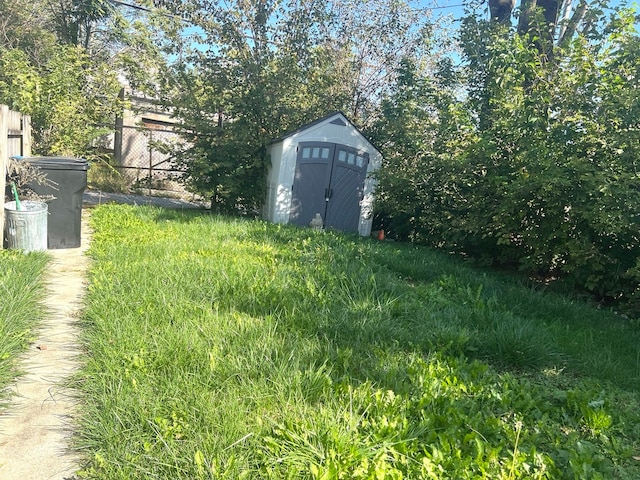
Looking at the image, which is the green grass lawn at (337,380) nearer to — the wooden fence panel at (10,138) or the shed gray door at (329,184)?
the wooden fence panel at (10,138)

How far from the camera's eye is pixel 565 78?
6492 millimetres

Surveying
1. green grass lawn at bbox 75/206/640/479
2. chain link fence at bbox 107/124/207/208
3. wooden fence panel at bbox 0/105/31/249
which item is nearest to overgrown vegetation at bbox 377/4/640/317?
green grass lawn at bbox 75/206/640/479

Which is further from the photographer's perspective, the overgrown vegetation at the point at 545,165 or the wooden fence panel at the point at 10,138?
the overgrown vegetation at the point at 545,165

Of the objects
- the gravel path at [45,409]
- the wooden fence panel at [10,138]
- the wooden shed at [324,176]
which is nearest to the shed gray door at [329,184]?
the wooden shed at [324,176]

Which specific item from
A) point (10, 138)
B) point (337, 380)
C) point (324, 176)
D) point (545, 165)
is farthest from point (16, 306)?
point (324, 176)

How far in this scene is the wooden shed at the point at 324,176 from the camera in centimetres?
1031

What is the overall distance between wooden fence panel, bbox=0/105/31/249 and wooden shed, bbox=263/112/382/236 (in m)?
4.83

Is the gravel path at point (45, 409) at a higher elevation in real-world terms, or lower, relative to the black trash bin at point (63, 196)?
lower

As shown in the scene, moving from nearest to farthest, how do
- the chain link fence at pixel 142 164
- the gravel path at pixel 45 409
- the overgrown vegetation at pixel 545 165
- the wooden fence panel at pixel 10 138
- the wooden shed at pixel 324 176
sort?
1. the gravel path at pixel 45 409
2. the wooden fence panel at pixel 10 138
3. the overgrown vegetation at pixel 545 165
4. the wooden shed at pixel 324 176
5. the chain link fence at pixel 142 164

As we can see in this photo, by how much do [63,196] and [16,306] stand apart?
3.12 m

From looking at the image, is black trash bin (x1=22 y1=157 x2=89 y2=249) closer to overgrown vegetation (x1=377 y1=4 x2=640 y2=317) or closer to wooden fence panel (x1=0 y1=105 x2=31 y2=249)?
wooden fence panel (x1=0 y1=105 x2=31 y2=249)

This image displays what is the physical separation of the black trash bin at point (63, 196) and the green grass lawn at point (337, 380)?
1616mm

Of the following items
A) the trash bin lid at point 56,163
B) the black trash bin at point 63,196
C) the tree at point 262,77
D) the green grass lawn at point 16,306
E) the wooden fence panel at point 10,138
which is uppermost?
the tree at point 262,77

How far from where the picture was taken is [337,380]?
258 centimetres
